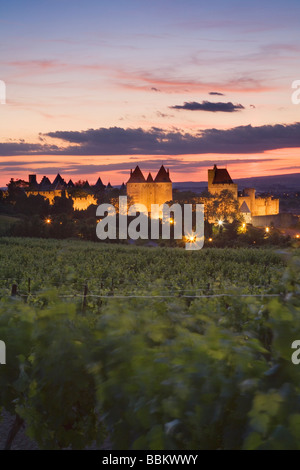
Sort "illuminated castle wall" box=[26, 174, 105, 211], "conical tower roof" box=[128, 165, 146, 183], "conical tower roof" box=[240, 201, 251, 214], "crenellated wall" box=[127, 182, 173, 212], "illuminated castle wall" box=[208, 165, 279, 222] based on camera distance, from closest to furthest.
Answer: "conical tower roof" box=[240, 201, 251, 214] < "illuminated castle wall" box=[208, 165, 279, 222] < "crenellated wall" box=[127, 182, 173, 212] < "conical tower roof" box=[128, 165, 146, 183] < "illuminated castle wall" box=[26, 174, 105, 211]

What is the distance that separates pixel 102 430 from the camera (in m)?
4.03

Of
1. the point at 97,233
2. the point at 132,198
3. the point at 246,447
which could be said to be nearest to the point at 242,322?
the point at 246,447

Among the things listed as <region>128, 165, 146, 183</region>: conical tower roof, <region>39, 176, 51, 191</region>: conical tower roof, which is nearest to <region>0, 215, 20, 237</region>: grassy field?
<region>128, 165, 146, 183</region>: conical tower roof

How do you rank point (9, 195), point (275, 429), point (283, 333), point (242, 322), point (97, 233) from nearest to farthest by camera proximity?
point (275, 429) → point (283, 333) → point (242, 322) → point (97, 233) → point (9, 195)

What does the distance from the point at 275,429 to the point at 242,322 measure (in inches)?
105

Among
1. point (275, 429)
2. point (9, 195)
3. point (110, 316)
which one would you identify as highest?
point (9, 195)

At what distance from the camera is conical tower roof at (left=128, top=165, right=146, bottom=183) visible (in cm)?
7862

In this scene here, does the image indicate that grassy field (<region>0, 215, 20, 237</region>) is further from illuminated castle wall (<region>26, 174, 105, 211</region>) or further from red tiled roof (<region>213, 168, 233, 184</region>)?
red tiled roof (<region>213, 168, 233, 184</region>)

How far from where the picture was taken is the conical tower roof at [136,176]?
78.6 metres

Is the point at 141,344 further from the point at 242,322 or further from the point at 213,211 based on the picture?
the point at 213,211

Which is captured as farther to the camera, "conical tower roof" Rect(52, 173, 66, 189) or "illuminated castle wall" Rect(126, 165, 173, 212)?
"conical tower roof" Rect(52, 173, 66, 189)

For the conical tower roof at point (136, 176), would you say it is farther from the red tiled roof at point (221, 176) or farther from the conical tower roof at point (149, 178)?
the red tiled roof at point (221, 176)

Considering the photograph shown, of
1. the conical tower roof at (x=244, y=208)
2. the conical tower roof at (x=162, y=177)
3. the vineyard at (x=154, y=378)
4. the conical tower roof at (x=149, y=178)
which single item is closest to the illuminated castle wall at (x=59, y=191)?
the conical tower roof at (x=149, y=178)

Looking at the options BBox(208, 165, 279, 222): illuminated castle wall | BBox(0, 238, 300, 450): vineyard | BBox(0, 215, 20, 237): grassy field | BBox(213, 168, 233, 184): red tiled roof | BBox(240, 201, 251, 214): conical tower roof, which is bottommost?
Answer: BBox(0, 238, 300, 450): vineyard
